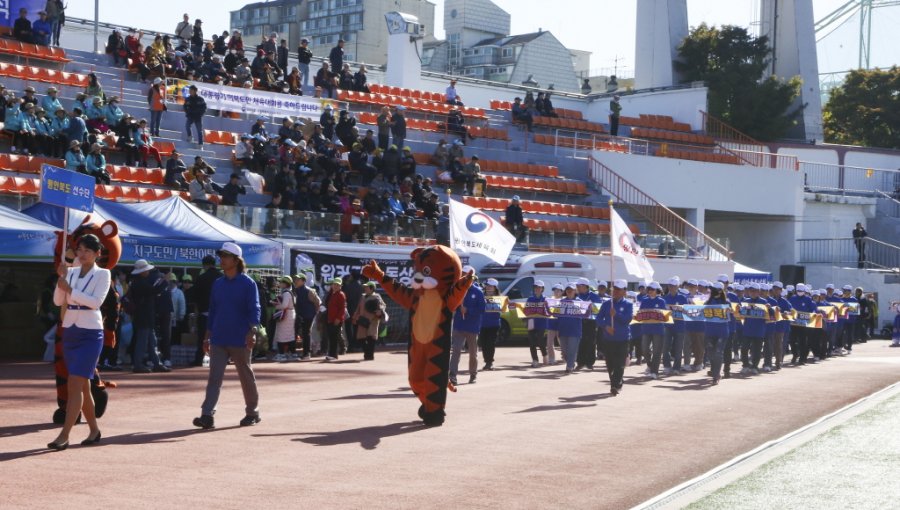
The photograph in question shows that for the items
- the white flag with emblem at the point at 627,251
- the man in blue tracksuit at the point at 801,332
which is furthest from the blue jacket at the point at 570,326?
the man in blue tracksuit at the point at 801,332

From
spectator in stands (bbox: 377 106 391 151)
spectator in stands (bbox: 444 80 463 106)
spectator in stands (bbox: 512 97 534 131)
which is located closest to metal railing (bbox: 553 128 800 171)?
spectator in stands (bbox: 512 97 534 131)

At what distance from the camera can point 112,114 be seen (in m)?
28.7

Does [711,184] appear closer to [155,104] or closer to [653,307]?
[155,104]

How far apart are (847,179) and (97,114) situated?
33.4m

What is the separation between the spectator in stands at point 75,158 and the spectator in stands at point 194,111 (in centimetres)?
559

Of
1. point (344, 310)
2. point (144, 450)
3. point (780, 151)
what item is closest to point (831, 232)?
point (780, 151)

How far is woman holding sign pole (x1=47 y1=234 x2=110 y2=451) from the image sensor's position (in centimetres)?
1075

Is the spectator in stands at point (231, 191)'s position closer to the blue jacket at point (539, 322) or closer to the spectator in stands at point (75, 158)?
the spectator in stands at point (75, 158)

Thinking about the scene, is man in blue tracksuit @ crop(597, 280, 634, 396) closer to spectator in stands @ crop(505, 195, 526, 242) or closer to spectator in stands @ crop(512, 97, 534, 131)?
spectator in stands @ crop(505, 195, 526, 242)

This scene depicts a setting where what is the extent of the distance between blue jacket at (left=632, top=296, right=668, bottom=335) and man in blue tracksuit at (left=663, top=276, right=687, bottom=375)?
26 cm

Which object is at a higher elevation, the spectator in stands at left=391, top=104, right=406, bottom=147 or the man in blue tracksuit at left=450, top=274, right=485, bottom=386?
the spectator in stands at left=391, top=104, right=406, bottom=147

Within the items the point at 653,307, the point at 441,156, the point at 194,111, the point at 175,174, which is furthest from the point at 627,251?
the point at 441,156

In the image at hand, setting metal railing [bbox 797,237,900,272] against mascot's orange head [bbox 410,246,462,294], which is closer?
mascot's orange head [bbox 410,246,462,294]

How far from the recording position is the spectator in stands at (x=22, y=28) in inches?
1259
